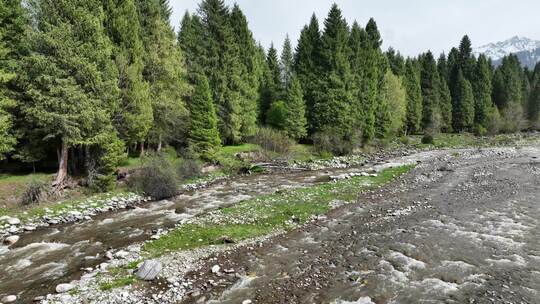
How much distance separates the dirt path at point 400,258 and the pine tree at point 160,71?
67.4 ft

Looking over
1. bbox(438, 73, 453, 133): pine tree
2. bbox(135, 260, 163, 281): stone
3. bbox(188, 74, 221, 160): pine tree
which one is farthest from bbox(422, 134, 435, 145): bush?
bbox(135, 260, 163, 281): stone

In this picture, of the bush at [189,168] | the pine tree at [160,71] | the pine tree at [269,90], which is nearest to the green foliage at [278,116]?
the pine tree at [269,90]

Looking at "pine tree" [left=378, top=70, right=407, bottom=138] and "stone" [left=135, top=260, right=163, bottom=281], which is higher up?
"pine tree" [left=378, top=70, right=407, bottom=138]

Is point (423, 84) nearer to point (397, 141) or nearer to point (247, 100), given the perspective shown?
point (397, 141)

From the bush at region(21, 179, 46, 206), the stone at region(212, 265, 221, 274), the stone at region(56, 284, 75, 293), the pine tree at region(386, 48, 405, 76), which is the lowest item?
the stone at region(56, 284, 75, 293)

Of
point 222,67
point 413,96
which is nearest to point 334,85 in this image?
point 222,67

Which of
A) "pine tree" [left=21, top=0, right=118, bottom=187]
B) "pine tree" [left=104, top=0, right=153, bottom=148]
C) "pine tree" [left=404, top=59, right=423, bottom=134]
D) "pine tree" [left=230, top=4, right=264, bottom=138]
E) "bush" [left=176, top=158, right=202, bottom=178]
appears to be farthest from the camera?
"pine tree" [left=404, top=59, right=423, bottom=134]

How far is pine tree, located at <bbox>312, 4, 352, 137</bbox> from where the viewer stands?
4469 cm

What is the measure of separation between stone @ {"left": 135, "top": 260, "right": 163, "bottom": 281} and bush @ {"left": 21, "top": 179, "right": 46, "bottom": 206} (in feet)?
44.1

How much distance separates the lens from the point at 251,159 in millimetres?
37719

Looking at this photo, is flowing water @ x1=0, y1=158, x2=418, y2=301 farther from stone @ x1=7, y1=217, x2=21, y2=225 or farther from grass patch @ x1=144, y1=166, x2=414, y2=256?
grass patch @ x1=144, y1=166, x2=414, y2=256

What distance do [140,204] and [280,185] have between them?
415 inches

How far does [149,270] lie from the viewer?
490 inches

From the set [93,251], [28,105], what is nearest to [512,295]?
[93,251]
